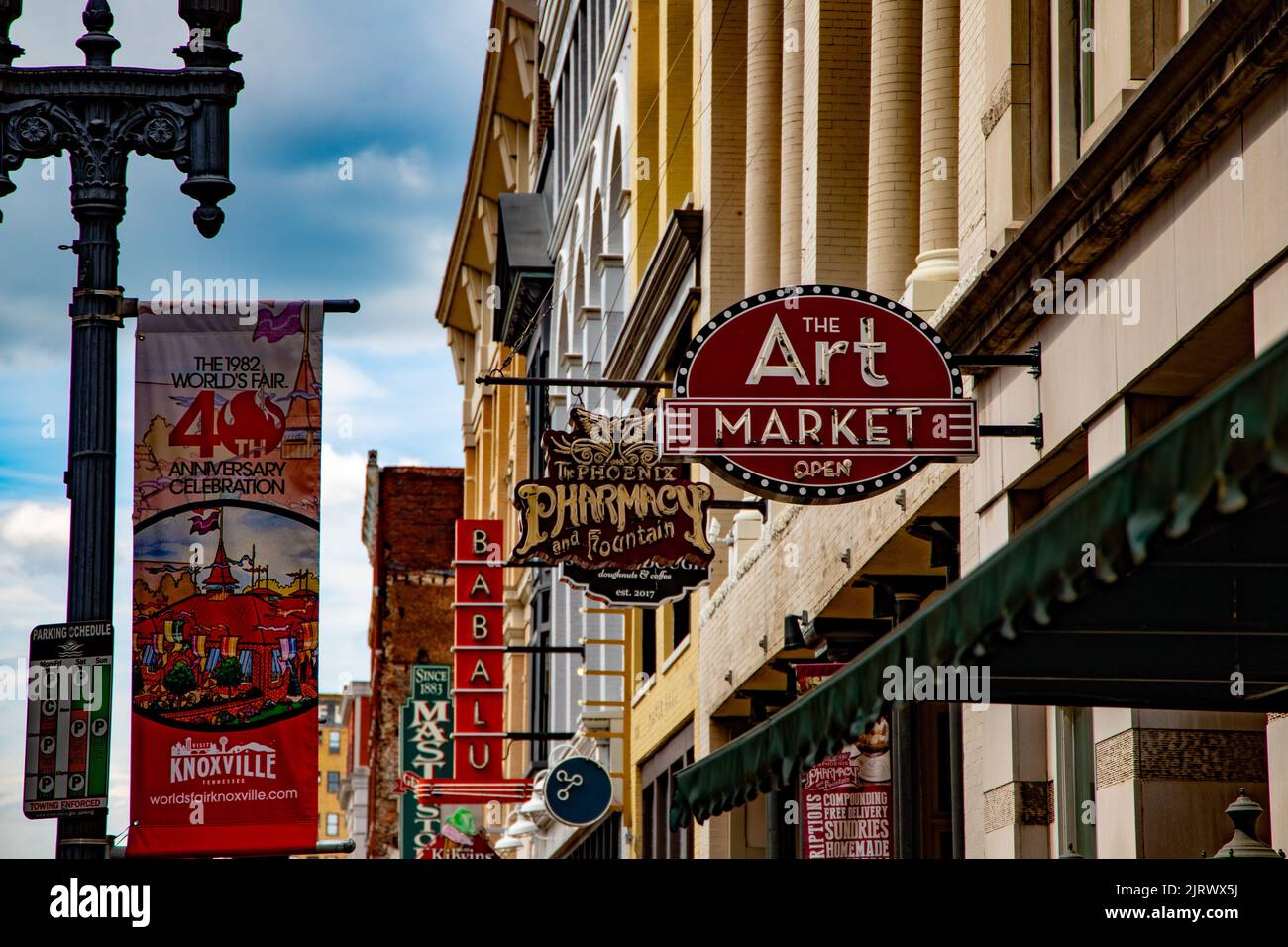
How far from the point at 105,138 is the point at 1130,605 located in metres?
5.91

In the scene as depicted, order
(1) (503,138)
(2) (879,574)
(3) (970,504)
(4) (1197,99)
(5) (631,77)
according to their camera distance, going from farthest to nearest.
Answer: (1) (503,138)
(5) (631,77)
(2) (879,574)
(3) (970,504)
(4) (1197,99)

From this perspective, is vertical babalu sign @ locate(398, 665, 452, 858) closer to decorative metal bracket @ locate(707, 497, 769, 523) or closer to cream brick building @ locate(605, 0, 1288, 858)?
cream brick building @ locate(605, 0, 1288, 858)

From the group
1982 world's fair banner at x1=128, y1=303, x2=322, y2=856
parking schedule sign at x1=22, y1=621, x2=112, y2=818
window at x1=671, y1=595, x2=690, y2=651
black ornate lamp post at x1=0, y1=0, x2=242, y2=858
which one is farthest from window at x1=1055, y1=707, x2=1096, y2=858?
window at x1=671, y1=595, x2=690, y2=651

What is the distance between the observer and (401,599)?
73938 millimetres

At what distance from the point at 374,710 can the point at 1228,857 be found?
6701 cm

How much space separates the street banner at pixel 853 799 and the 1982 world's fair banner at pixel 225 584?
5745 mm

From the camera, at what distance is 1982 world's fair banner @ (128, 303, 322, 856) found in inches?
482

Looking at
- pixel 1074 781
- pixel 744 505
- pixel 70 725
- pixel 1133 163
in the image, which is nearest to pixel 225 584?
pixel 70 725

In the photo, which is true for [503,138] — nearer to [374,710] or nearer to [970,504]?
[374,710]

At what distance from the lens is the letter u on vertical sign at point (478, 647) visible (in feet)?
135

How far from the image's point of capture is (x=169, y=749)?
1226 centimetres

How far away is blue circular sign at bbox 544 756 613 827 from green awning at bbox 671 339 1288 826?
20219 millimetres

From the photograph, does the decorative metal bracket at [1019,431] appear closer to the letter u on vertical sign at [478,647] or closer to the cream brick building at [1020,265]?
the cream brick building at [1020,265]
